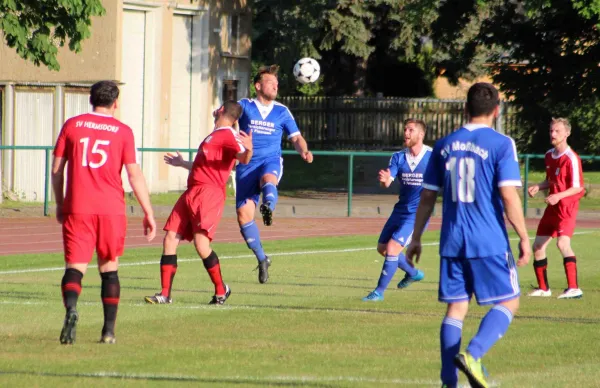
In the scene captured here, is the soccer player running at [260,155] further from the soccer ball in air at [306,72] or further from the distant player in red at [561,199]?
the soccer ball in air at [306,72]

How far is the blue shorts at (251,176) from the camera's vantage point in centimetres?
1373

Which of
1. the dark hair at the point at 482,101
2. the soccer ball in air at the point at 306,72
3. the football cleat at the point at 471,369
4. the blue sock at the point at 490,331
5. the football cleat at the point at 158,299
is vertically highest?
the soccer ball in air at the point at 306,72

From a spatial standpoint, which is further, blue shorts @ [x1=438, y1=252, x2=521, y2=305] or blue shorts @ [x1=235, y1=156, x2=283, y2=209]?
blue shorts @ [x1=235, y1=156, x2=283, y2=209]

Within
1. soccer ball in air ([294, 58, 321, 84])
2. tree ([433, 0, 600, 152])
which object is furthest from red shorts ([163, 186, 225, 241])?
tree ([433, 0, 600, 152])

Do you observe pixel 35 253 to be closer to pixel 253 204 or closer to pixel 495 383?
pixel 253 204

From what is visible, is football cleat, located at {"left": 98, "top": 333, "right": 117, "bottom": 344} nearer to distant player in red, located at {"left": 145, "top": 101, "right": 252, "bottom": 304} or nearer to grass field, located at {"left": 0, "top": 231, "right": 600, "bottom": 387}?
grass field, located at {"left": 0, "top": 231, "right": 600, "bottom": 387}

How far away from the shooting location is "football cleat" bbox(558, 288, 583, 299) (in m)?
13.1

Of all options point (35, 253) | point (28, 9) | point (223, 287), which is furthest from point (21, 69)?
point (223, 287)

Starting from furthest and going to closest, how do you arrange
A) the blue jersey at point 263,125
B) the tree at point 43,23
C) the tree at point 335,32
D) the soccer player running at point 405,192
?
the tree at point 335,32, the tree at point 43,23, the blue jersey at point 263,125, the soccer player running at point 405,192

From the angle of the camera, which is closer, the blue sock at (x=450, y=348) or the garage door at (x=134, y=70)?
the blue sock at (x=450, y=348)

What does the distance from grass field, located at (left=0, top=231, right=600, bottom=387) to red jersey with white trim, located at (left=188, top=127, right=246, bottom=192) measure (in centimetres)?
124

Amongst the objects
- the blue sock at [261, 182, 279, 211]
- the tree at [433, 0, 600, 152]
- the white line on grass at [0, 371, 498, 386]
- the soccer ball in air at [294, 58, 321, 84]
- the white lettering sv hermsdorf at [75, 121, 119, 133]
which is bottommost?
the white line on grass at [0, 371, 498, 386]

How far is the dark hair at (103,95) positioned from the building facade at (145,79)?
60.2 feet

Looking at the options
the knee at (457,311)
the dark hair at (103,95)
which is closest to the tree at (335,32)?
the dark hair at (103,95)
